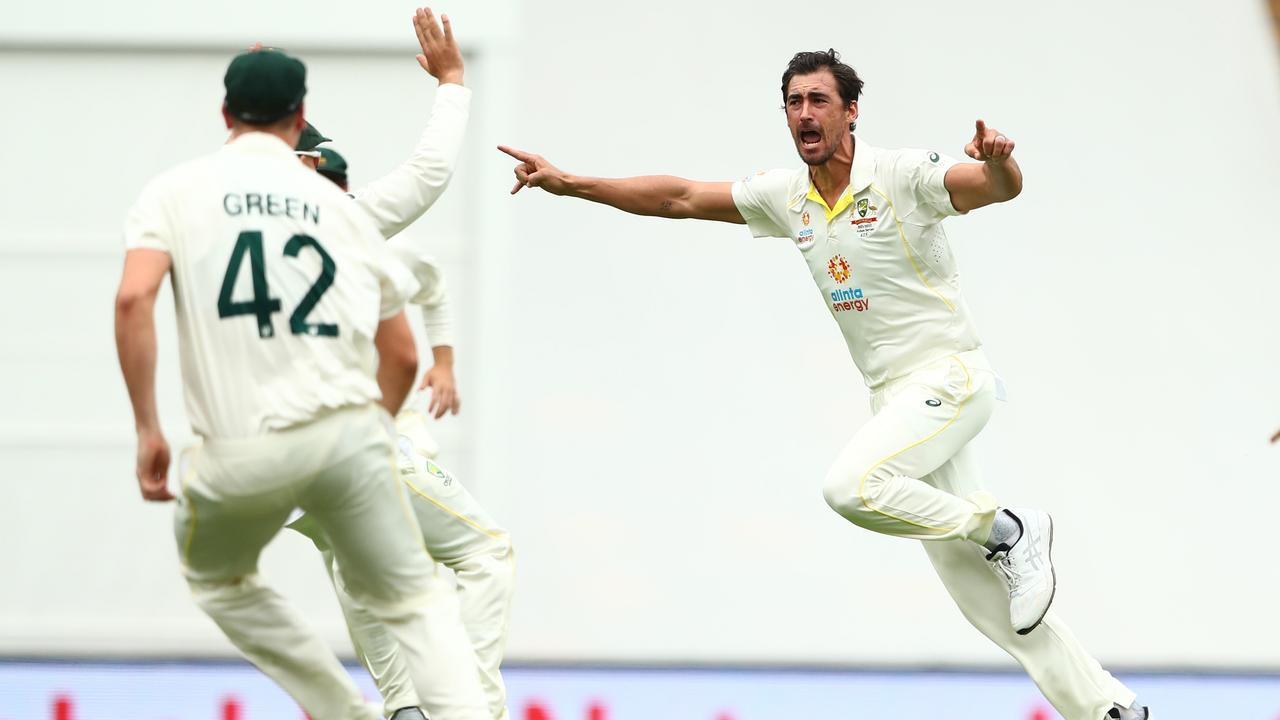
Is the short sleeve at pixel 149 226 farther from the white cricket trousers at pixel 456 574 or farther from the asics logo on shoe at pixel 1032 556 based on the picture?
the asics logo on shoe at pixel 1032 556

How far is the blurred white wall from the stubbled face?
88.5 inches

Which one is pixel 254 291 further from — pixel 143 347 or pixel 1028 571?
pixel 1028 571

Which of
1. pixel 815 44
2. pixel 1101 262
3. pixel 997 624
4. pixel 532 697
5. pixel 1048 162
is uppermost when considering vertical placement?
pixel 815 44

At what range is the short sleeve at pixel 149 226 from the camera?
3098 mm

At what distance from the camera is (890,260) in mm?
4324

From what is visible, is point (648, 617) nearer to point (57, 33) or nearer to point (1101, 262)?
point (1101, 262)

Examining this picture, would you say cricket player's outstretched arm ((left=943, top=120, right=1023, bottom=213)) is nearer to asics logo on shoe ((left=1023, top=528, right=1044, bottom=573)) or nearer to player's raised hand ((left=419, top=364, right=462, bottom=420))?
asics logo on shoe ((left=1023, top=528, right=1044, bottom=573))

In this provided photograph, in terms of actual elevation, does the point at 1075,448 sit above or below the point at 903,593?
above

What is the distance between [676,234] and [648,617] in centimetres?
170

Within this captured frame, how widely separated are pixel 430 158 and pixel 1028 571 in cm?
201

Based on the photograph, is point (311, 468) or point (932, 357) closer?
point (311, 468)

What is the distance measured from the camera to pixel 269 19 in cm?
675

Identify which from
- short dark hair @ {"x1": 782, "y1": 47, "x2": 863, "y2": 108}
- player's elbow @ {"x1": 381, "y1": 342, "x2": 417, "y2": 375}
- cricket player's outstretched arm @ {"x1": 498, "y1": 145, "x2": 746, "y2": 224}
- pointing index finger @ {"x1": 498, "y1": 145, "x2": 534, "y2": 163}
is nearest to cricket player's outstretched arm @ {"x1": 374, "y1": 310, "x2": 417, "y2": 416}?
player's elbow @ {"x1": 381, "y1": 342, "x2": 417, "y2": 375}

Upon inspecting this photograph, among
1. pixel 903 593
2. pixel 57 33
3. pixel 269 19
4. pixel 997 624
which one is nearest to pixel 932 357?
pixel 997 624
